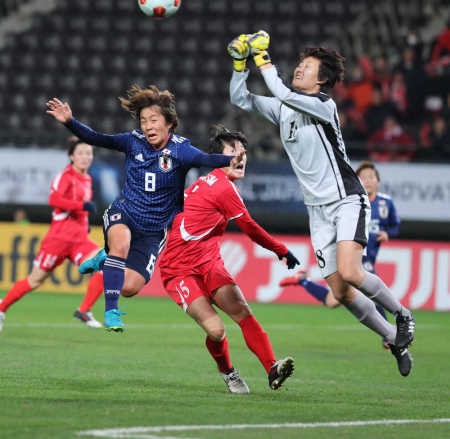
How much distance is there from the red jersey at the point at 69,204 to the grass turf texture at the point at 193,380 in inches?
44.3

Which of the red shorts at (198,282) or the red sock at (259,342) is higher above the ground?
the red shorts at (198,282)

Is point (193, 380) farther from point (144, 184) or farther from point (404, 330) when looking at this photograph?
point (404, 330)

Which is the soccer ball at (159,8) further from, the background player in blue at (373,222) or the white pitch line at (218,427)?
the background player in blue at (373,222)

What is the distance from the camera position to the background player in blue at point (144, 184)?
27.8 ft

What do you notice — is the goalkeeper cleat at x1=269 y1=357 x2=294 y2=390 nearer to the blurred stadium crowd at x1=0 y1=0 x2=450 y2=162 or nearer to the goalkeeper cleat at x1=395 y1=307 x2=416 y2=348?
the goalkeeper cleat at x1=395 y1=307 x2=416 y2=348

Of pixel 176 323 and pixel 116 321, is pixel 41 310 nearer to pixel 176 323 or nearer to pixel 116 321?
pixel 176 323

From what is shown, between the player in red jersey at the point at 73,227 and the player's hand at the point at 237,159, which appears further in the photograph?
the player in red jersey at the point at 73,227

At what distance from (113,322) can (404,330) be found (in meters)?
2.06

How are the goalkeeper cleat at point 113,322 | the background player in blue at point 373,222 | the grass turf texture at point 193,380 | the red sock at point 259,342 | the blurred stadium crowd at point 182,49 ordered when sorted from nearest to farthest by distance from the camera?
1. the grass turf texture at point 193,380
2. the goalkeeper cleat at point 113,322
3. the red sock at point 259,342
4. the background player in blue at point 373,222
5. the blurred stadium crowd at point 182,49

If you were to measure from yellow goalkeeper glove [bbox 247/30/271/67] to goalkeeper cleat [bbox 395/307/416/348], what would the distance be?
2060 millimetres

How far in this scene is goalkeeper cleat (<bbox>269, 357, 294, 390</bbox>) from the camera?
7914 millimetres

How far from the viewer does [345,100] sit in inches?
828

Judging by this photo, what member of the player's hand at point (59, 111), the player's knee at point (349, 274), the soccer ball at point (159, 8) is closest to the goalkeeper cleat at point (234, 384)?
the player's knee at point (349, 274)

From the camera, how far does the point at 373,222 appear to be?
1344 cm
